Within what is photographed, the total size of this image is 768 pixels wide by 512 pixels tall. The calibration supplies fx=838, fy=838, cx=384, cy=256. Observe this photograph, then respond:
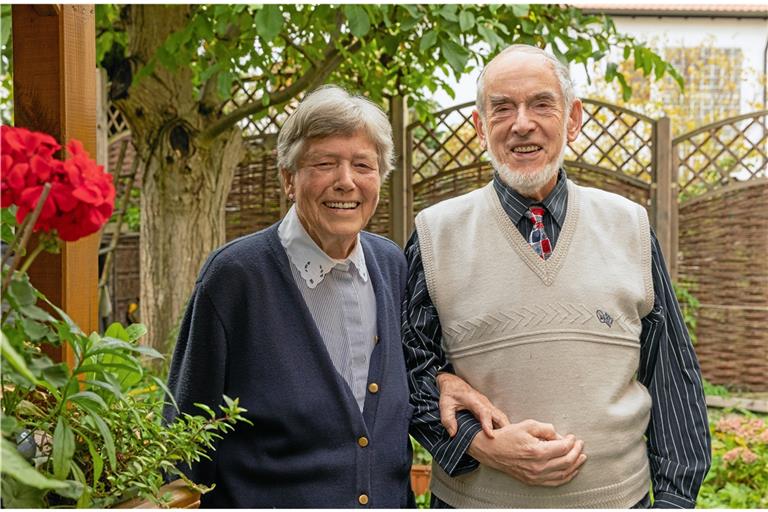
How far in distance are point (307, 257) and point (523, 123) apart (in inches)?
20.7

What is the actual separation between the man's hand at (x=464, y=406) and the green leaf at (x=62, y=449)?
802 mm

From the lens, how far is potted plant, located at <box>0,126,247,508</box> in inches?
36.8

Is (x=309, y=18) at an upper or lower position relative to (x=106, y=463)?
upper

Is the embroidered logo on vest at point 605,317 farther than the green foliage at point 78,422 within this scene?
Yes

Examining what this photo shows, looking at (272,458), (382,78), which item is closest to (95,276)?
(272,458)

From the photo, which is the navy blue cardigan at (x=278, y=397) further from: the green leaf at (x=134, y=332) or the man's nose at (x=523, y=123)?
the man's nose at (x=523, y=123)

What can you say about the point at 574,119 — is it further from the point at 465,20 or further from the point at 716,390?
the point at 716,390

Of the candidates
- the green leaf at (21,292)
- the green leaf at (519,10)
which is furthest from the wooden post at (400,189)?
the green leaf at (21,292)

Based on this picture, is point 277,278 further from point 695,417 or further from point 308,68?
point 308,68

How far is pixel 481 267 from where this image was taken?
1752mm

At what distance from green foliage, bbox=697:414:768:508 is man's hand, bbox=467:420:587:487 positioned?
2.68 meters

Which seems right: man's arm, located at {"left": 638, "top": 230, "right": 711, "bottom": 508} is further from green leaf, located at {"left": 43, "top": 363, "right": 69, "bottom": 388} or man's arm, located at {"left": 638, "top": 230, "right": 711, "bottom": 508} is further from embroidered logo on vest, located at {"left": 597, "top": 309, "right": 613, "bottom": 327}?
green leaf, located at {"left": 43, "top": 363, "right": 69, "bottom": 388}

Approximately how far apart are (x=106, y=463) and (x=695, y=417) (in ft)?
3.88

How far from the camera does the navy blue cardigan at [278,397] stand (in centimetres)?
161
